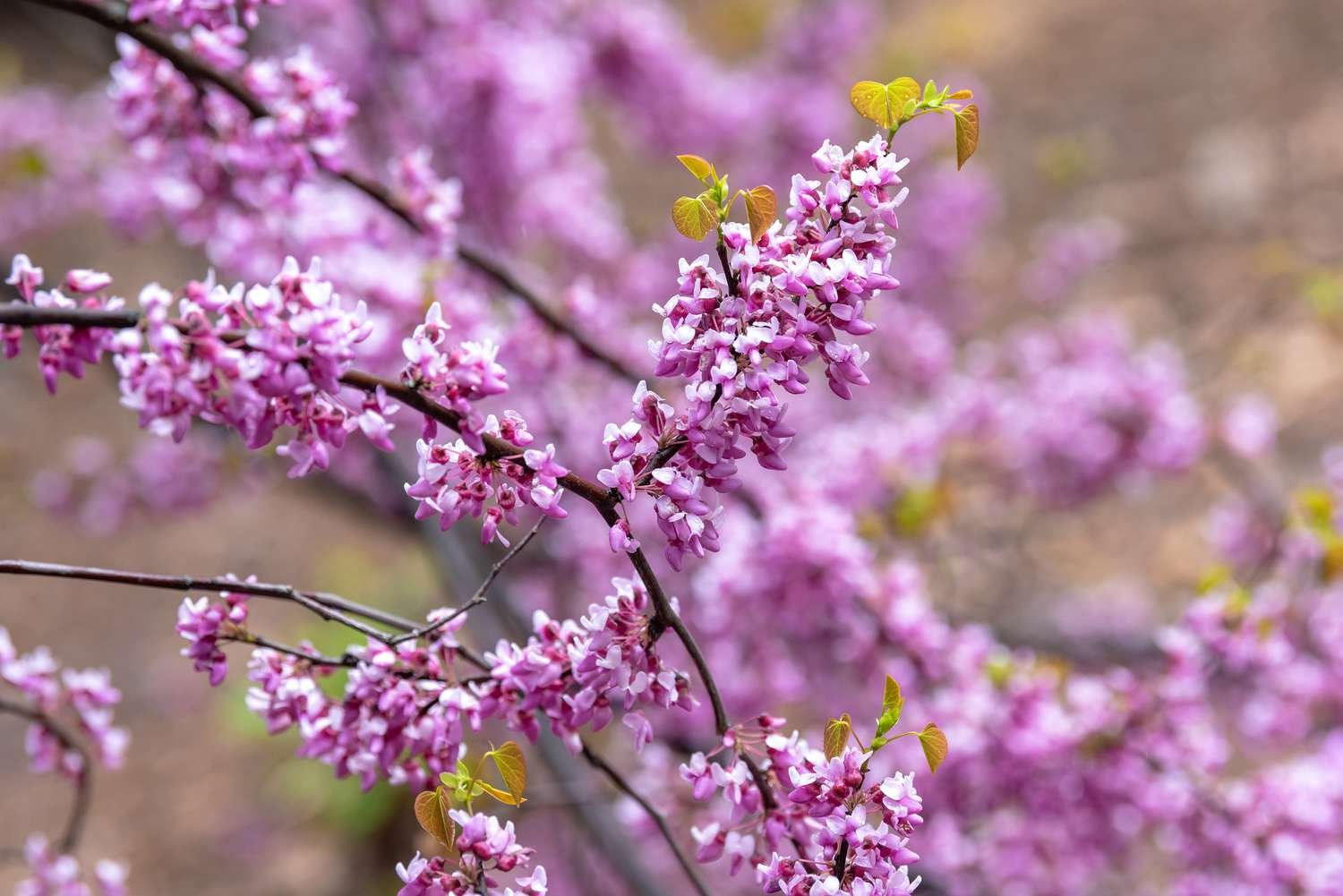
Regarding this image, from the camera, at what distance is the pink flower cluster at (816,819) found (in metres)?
0.79

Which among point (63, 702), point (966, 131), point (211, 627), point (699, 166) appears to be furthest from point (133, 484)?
point (966, 131)

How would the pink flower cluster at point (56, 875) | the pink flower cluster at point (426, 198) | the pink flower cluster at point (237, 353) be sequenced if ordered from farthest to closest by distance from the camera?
the pink flower cluster at point (426, 198) < the pink flower cluster at point (56, 875) < the pink flower cluster at point (237, 353)

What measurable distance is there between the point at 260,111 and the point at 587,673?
764 mm

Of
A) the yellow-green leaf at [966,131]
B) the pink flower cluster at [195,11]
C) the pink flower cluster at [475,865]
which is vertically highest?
the pink flower cluster at [195,11]

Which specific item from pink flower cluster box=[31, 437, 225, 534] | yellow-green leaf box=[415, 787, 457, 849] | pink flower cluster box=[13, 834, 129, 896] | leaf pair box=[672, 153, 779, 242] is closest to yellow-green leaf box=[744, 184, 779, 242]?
leaf pair box=[672, 153, 779, 242]

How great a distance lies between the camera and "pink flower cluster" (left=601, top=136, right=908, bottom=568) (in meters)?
0.74

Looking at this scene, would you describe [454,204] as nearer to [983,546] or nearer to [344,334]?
[344,334]

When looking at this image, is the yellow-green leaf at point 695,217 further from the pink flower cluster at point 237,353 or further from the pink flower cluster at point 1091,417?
the pink flower cluster at point 1091,417

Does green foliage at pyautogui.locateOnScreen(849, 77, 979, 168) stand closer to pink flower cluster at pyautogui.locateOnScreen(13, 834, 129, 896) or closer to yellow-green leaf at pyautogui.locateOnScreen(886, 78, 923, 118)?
yellow-green leaf at pyautogui.locateOnScreen(886, 78, 923, 118)

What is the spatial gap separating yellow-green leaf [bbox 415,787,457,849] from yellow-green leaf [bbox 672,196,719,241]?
43 cm

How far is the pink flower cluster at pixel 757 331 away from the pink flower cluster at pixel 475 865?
0.23 m

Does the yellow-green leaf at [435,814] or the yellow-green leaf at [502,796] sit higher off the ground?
the yellow-green leaf at [502,796]

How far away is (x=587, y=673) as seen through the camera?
32.0 inches

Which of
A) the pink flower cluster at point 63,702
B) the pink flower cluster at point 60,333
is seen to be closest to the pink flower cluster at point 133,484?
the pink flower cluster at point 63,702
